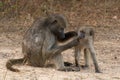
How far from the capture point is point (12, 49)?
11.3m

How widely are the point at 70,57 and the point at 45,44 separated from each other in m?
1.48

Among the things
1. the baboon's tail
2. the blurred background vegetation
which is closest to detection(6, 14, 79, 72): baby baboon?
the baboon's tail

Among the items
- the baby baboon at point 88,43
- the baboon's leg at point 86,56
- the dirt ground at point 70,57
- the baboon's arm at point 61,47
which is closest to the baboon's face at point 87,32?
the baby baboon at point 88,43

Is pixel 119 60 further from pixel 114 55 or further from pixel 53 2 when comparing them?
pixel 53 2

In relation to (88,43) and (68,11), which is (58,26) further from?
(68,11)

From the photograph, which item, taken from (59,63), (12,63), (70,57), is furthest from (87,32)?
(70,57)

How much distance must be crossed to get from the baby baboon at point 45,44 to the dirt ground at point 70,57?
7.3 inches

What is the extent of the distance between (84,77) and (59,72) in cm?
73

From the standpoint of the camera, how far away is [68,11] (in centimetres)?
1583

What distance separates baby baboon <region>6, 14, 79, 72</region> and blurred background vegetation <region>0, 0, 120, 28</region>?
5220 mm

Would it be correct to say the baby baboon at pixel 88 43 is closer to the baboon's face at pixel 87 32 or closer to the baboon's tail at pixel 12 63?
the baboon's face at pixel 87 32

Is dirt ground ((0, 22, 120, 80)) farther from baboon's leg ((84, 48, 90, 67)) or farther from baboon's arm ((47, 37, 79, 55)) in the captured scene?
baboon's arm ((47, 37, 79, 55))

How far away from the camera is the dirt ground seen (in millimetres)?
8281

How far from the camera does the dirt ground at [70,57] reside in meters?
8.28
